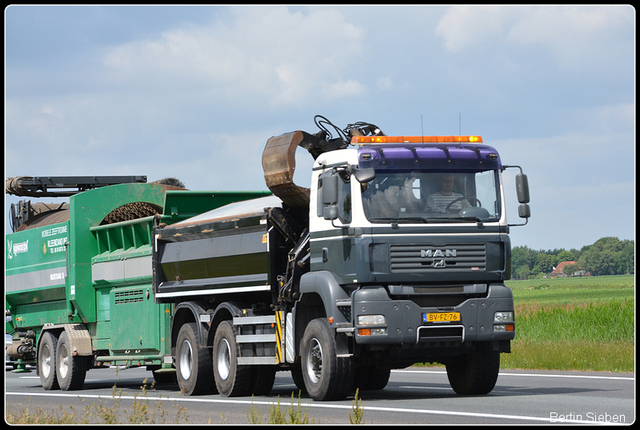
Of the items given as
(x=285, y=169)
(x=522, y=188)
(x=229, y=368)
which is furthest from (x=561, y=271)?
(x=522, y=188)

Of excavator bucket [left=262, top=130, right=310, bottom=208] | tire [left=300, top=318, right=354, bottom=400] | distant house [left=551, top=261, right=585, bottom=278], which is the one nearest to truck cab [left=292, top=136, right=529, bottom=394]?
tire [left=300, top=318, right=354, bottom=400]

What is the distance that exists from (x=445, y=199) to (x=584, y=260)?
154 metres

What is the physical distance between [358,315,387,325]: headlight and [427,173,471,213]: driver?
1.57m

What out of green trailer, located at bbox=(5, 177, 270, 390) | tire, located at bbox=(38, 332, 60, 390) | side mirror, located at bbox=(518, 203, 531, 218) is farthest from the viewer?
tire, located at bbox=(38, 332, 60, 390)

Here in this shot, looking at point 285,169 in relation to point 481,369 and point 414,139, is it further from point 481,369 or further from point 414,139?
point 481,369

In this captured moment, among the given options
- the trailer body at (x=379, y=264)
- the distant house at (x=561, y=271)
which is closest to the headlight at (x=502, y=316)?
the trailer body at (x=379, y=264)

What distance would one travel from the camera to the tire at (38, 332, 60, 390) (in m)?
19.8

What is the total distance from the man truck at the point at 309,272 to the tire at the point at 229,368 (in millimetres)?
28

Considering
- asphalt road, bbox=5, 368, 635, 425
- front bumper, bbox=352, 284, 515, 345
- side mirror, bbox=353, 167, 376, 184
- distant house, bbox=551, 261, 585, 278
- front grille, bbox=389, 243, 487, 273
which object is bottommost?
→ asphalt road, bbox=5, 368, 635, 425

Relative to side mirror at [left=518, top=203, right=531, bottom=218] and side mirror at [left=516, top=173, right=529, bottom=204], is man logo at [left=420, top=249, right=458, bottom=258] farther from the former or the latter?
side mirror at [left=516, top=173, right=529, bottom=204]

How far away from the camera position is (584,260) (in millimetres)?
162125

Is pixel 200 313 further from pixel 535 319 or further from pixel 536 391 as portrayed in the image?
pixel 535 319

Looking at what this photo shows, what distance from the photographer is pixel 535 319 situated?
92.8ft

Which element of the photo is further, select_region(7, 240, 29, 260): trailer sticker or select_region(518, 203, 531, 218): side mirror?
select_region(7, 240, 29, 260): trailer sticker
